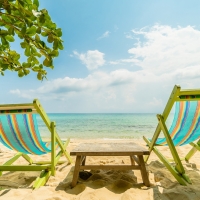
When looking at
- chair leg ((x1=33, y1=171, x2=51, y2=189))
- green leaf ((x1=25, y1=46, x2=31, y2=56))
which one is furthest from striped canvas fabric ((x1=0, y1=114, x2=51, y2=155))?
green leaf ((x1=25, y1=46, x2=31, y2=56))

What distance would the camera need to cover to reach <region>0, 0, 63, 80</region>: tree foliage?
0.70 metres

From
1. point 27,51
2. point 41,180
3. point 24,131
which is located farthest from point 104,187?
point 27,51

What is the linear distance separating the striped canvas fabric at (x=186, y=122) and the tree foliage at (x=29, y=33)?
180 cm

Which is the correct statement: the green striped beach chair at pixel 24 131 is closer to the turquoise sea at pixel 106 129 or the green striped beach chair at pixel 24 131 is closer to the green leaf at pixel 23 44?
the green leaf at pixel 23 44

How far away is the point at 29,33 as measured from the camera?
2.56 feet

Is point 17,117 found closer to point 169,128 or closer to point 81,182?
point 81,182

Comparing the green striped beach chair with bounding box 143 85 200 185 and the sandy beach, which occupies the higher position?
the green striped beach chair with bounding box 143 85 200 185

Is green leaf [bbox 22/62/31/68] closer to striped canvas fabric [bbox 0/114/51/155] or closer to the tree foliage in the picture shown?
the tree foliage

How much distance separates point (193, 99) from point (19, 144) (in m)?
2.29

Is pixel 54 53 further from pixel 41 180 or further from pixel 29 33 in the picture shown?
pixel 41 180

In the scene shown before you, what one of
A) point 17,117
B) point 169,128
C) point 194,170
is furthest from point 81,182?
point 194,170

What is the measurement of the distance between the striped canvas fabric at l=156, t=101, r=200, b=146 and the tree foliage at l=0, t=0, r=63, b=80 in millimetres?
1798

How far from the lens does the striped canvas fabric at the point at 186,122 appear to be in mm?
2070

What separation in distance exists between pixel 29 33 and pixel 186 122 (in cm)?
210
